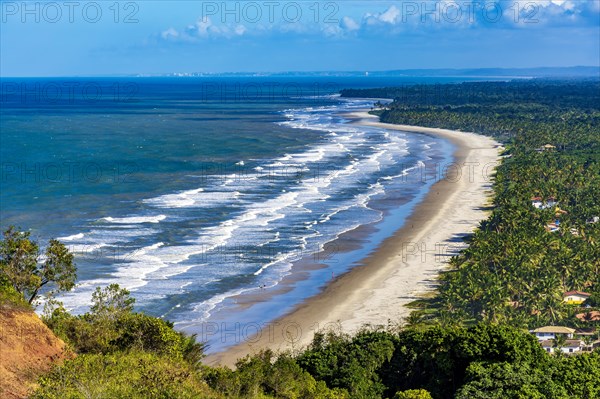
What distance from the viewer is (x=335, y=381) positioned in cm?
3962

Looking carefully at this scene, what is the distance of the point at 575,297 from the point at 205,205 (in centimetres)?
4623

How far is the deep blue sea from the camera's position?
64312mm

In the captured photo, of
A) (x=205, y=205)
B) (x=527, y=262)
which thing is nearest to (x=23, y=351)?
(x=527, y=262)

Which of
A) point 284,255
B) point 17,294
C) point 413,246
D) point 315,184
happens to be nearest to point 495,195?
point 315,184

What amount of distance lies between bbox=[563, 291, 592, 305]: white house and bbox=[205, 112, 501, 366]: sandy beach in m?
10.1

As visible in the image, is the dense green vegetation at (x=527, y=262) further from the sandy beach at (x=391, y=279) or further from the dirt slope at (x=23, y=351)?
the dirt slope at (x=23, y=351)

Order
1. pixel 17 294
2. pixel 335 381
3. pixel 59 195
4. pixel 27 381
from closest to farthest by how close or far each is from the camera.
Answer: pixel 27 381 → pixel 17 294 → pixel 335 381 → pixel 59 195

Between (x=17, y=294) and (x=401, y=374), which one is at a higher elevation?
(x=17, y=294)

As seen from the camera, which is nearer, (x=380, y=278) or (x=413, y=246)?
(x=380, y=278)

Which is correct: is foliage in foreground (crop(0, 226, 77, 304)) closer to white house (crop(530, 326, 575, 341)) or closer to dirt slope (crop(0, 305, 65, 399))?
dirt slope (crop(0, 305, 65, 399))

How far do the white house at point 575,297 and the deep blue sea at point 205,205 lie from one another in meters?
18.4

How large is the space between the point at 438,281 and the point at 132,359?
38034 mm

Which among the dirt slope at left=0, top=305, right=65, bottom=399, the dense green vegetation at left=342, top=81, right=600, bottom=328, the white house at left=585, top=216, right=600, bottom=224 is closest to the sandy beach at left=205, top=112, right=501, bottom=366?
the dense green vegetation at left=342, top=81, right=600, bottom=328

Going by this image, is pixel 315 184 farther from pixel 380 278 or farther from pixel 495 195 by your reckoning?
pixel 380 278
